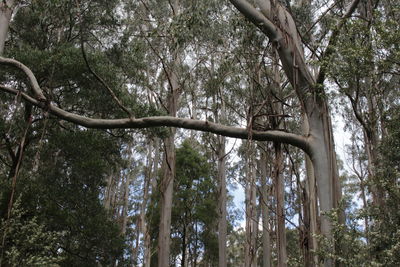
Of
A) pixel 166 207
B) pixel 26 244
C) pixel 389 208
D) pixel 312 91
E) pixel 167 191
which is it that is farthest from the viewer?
pixel 167 191

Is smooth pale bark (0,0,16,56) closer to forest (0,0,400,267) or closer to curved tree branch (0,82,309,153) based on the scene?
forest (0,0,400,267)

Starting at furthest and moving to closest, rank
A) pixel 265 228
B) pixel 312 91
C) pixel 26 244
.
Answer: pixel 265 228 < pixel 26 244 < pixel 312 91

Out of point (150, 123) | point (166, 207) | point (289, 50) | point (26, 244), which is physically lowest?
point (26, 244)

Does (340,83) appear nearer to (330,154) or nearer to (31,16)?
(330,154)

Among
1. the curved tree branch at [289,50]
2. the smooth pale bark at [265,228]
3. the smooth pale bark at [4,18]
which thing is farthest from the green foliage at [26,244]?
the smooth pale bark at [265,228]

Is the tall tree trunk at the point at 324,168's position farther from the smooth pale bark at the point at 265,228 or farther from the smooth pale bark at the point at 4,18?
the smooth pale bark at the point at 265,228

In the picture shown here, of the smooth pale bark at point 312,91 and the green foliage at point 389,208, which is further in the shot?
the smooth pale bark at point 312,91

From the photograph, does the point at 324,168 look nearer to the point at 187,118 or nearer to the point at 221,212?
the point at 187,118

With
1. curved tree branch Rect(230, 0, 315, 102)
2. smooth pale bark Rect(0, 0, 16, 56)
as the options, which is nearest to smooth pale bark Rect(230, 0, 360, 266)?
curved tree branch Rect(230, 0, 315, 102)

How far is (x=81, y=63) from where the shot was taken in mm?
6945

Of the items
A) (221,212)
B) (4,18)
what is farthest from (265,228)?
(4,18)

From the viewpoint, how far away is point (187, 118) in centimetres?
419

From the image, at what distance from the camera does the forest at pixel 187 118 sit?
169 inches

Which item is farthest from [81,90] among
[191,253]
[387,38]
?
[191,253]
